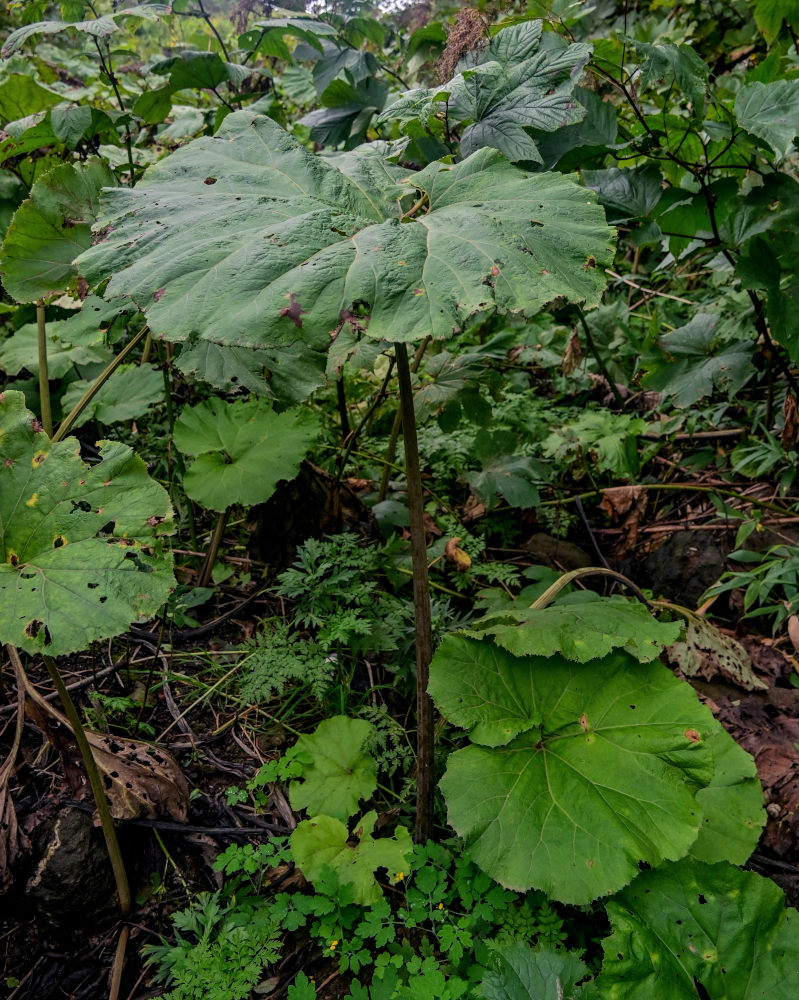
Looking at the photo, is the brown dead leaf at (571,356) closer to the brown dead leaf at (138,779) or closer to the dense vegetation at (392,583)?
the dense vegetation at (392,583)

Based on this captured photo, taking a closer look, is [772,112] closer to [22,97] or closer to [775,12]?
[775,12]

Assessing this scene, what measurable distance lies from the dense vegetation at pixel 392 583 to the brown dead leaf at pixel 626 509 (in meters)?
0.01

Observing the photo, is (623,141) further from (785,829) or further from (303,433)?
(785,829)

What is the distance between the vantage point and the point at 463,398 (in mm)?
1922

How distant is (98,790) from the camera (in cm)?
130

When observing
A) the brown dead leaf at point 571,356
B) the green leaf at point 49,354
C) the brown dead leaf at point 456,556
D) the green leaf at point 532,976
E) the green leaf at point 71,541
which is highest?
the green leaf at point 71,541

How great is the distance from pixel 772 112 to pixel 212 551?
72.5 inches

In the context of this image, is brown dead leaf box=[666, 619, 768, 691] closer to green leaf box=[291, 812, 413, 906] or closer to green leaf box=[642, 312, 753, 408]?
green leaf box=[642, 312, 753, 408]

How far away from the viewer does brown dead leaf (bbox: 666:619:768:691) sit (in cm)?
163

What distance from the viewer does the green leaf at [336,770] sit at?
1.51 meters

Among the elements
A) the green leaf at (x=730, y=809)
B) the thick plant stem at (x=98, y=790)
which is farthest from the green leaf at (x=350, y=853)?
the green leaf at (x=730, y=809)

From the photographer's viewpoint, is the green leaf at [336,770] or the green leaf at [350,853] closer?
the green leaf at [350,853]

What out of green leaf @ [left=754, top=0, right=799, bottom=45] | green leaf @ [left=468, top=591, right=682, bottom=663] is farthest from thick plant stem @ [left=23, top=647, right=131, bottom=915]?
green leaf @ [left=754, top=0, right=799, bottom=45]

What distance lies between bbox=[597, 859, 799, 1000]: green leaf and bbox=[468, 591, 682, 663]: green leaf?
1.37 ft
